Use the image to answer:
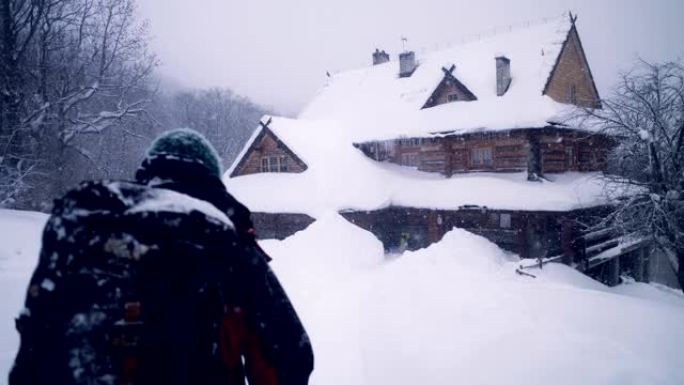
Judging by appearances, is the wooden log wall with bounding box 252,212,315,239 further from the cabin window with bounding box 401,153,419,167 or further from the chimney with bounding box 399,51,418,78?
the chimney with bounding box 399,51,418,78

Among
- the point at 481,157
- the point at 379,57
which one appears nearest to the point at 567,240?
the point at 481,157

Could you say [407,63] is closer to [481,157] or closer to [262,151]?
[481,157]

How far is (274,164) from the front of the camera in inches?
855

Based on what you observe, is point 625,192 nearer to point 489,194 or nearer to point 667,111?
point 667,111

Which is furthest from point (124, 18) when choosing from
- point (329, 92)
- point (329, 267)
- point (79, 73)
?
point (329, 267)

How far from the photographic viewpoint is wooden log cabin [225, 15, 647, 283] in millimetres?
16422

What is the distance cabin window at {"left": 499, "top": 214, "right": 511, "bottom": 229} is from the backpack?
55.5 feet

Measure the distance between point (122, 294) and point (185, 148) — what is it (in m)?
0.69

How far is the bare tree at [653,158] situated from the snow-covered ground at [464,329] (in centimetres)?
553

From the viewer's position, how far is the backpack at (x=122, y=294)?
150 cm

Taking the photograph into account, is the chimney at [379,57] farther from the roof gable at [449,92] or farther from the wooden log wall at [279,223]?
the wooden log wall at [279,223]

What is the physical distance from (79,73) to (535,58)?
23.7 m

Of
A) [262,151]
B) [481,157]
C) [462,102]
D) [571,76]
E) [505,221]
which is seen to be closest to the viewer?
[505,221]

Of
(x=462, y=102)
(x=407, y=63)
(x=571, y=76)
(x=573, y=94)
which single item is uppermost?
(x=407, y=63)
